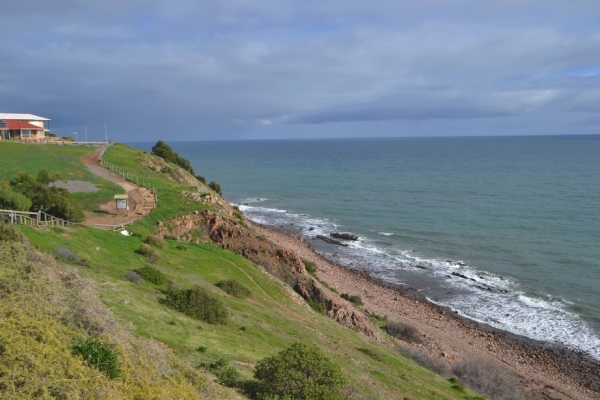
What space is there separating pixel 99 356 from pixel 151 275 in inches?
532

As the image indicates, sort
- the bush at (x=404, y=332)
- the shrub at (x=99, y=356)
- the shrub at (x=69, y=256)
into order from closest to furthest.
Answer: the shrub at (x=99, y=356) < the shrub at (x=69, y=256) < the bush at (x=404, y=332)

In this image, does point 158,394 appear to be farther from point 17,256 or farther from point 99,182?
point 99,182

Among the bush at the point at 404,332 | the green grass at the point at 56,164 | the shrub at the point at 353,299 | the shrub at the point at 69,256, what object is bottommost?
the bush at the point at 404,332

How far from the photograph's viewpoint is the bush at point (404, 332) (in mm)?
36812

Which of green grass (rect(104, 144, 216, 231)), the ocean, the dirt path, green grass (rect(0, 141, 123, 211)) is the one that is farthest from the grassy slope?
the ocean

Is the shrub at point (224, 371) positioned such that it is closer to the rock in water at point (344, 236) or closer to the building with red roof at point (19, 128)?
the rock in water at point (344, 236)

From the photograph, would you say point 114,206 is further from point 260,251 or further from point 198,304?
point 198,304

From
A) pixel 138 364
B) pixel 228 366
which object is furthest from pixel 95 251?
pixel 138 364

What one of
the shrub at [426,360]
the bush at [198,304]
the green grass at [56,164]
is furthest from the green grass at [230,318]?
the green grass at [56,164]

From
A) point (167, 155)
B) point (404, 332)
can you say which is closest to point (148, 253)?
point (404, 332)

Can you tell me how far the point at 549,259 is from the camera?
57438 mm

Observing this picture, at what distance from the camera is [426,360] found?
102 ft

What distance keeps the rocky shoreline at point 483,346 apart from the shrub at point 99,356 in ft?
94.5

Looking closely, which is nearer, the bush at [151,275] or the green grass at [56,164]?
the bush at [151,275]
